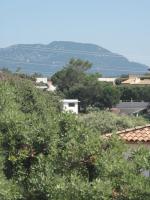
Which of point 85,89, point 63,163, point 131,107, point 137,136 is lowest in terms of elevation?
point 131,107

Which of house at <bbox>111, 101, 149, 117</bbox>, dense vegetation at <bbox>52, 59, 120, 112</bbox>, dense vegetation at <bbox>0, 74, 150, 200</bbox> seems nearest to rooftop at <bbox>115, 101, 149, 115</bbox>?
house at <bbox>111, 101, 149, 117</bbox>

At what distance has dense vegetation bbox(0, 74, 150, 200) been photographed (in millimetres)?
8945

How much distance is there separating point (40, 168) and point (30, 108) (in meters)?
5.16

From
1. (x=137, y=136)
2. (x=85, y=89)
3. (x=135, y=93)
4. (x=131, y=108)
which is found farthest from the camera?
(x=135, y=93)

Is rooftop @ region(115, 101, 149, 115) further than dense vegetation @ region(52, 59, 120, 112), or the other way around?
dense vegetation @ region(52, 59, 120, 112)

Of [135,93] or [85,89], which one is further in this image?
[135,93]

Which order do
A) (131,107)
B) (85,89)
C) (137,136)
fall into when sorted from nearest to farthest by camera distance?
(137,136) < (131,107) < (85,89)

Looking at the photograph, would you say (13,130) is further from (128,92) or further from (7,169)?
(128,92)

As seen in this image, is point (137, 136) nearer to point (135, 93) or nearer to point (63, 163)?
point (63, 163)

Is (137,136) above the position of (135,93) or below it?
above

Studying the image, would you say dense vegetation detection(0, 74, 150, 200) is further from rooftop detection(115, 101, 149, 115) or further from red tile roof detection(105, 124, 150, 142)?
rooftop detection(115, 101, 149, 115)

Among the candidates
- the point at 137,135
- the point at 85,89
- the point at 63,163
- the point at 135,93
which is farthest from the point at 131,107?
the point at 63,163

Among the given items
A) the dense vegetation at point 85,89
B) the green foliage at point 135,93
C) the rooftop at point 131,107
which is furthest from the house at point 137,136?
the green foliage at point 135,93

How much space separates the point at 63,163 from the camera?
9.64 metres
